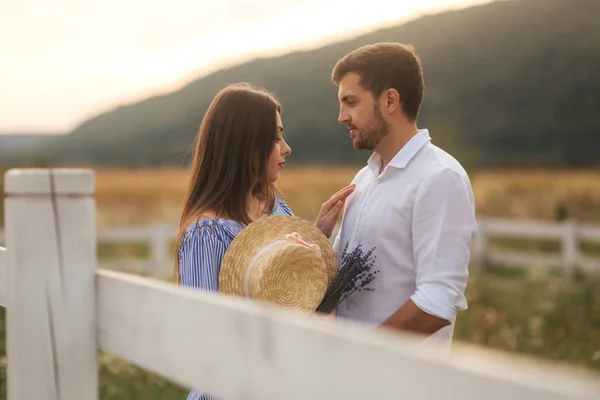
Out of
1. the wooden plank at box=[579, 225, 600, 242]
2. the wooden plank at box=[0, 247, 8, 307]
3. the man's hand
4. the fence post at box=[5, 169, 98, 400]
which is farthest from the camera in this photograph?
the wooden plank at box=[579, 225, 600, 242]

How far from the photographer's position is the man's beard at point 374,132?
304 cm

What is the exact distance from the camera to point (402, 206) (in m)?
2.86

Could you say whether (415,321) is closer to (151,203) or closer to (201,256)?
(201,256)

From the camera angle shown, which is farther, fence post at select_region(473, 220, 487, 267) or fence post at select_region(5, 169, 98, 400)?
fence post at select_region(473, 220, 487, 267)

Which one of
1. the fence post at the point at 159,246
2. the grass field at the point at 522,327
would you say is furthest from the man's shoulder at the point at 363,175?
the fence post at the point at 159,246

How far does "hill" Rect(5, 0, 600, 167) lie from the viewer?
72.0 meters

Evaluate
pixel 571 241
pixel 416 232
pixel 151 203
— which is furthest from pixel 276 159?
pixel 151 203

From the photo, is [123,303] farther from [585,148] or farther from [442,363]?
[585,148]

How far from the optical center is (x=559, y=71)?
77312mm

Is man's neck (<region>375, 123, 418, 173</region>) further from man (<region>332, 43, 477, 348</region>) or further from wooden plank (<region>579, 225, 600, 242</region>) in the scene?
wooden plank (<region>579, 225, 600, 242</region>)

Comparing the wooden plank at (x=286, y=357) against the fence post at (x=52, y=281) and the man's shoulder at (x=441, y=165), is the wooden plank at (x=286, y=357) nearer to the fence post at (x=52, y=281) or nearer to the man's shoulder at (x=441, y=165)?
the fence post at (x=52, y=281)

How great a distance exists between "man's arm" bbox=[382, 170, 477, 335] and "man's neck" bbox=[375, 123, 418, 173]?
1.06 feet

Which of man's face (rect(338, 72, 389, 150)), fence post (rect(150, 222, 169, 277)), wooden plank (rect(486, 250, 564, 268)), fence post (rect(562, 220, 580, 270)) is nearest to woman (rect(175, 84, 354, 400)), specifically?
man's face (rect(338, 72, 389, 150))

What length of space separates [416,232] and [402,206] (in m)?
0.14
